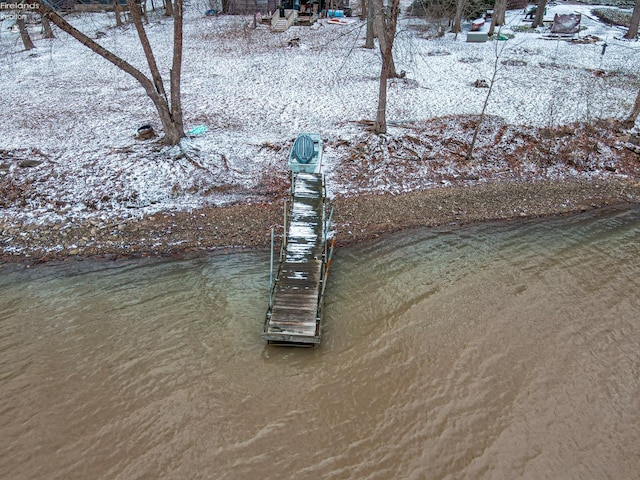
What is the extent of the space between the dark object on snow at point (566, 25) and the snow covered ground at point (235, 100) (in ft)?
5.26

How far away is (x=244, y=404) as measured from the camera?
7.27m

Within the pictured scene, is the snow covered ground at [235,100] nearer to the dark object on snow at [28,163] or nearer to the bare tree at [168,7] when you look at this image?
the dark object on snow at [28,163]

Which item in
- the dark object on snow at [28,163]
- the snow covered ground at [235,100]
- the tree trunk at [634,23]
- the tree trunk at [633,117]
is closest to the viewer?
the snow covered ground at [235,100]

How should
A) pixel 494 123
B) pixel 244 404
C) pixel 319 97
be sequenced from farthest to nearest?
pixel 319 97 < pixel 494 123 < pixel 244 404

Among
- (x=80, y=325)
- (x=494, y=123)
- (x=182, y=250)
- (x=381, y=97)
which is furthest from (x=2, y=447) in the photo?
(x=494, y=123)

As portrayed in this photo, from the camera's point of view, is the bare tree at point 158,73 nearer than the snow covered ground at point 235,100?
Yes

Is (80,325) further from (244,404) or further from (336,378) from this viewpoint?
(336,378)

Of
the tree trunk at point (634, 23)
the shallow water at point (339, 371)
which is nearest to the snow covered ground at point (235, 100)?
the tree trunk at point (634, 23)

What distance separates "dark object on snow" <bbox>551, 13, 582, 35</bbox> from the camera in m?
26.1

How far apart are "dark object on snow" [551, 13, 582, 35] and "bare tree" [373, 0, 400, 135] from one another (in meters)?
18.5

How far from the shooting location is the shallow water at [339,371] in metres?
6.57

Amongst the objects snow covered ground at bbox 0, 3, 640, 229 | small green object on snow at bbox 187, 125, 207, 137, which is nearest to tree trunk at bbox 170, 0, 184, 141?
small green object on snow at bbox 187, 125, 207, 137

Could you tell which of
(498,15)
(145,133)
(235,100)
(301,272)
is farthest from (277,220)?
(498,15)

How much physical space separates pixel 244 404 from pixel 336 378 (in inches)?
68.7
